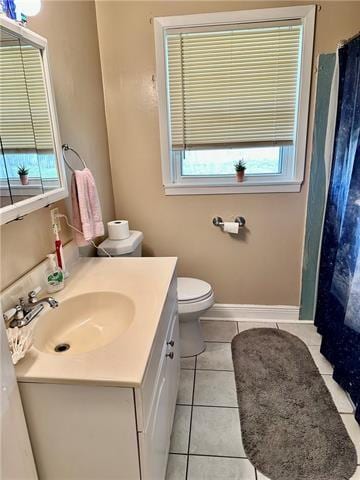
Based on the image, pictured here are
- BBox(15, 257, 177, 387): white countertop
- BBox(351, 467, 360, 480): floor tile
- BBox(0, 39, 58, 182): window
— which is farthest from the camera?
BBox(351, 467, 360, 480): floor tile

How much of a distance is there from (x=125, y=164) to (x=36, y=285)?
49.2 inches

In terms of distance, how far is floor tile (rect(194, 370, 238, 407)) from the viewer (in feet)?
5.87

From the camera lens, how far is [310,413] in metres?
1.68

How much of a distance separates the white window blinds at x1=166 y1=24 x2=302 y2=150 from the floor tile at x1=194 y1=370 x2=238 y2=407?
1.49m

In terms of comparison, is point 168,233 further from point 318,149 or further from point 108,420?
point 108,420

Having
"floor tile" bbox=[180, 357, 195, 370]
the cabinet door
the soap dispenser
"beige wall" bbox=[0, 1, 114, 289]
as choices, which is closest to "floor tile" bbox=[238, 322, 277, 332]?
"floor tile" bbox=[180, 357, 195, 370]

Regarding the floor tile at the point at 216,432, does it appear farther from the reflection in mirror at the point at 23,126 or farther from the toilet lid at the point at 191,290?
the reflection in mirror at the point at 23,126

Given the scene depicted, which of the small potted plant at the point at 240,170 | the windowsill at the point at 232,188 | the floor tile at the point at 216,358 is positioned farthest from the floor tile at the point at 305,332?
the small potted plant at the point at 240,170

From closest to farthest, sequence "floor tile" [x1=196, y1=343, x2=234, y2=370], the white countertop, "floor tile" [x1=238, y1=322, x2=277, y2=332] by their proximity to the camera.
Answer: the white countertop → "floor tile" [x1=196, y1=343, x2=234, y2=370] → "floor tile" [x1=238, y1=322, x2=277, y2=332]

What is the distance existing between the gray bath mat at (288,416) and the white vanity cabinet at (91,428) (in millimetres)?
715

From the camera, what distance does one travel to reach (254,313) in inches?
100

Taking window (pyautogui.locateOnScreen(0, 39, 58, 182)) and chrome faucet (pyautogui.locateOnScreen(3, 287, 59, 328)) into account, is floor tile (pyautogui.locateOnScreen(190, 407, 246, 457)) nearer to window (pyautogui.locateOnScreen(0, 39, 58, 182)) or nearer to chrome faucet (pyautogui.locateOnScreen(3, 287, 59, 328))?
chrome faucet (pyautogui.locateOnScreen(3, 287, 59, 328))

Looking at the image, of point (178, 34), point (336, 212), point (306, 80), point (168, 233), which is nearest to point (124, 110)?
point (178, 34)

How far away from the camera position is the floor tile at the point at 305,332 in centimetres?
229
